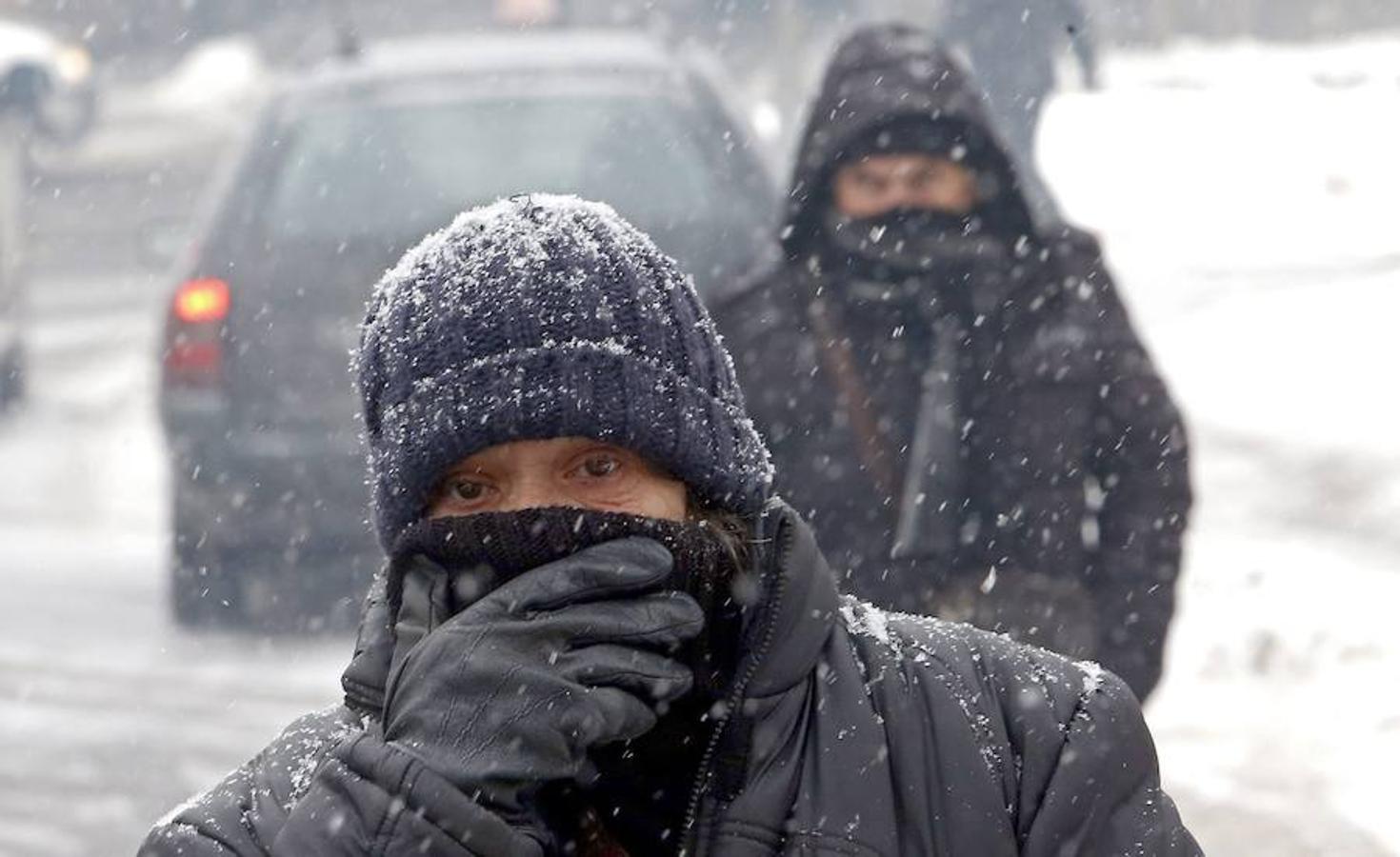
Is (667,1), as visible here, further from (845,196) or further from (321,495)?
(845,196)

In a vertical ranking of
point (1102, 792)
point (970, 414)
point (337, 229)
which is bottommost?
point (337, 229)

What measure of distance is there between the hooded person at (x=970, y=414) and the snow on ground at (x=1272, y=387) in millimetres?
1805

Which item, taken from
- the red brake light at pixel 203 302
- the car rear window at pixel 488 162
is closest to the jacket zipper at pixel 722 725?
the car rear window at pixel 488 162

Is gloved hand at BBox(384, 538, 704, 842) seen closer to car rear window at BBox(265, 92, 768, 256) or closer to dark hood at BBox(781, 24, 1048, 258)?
dark hood at BBox(781, 24, 1048, 258)

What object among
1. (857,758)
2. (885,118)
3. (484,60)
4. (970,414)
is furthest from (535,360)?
(484,60)

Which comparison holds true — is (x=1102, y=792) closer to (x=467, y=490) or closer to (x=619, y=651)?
(x=619, y=651)

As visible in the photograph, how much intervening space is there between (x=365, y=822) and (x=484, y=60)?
628 centimetres

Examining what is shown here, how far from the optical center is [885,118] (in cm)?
428

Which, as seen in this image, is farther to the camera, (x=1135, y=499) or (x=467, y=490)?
(x=1135, y=499)

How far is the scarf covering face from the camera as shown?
→ 199 centimetres

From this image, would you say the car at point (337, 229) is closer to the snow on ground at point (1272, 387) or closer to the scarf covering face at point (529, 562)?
the snow on ground at point (1272, 387)

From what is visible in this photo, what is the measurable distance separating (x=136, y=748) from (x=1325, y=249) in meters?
9.57

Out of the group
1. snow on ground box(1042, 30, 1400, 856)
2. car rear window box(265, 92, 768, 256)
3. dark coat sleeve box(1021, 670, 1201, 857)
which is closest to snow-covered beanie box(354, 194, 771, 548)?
dark coat sleeve box(1021, 670, 1201, 857)

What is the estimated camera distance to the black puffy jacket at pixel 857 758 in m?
1.96
